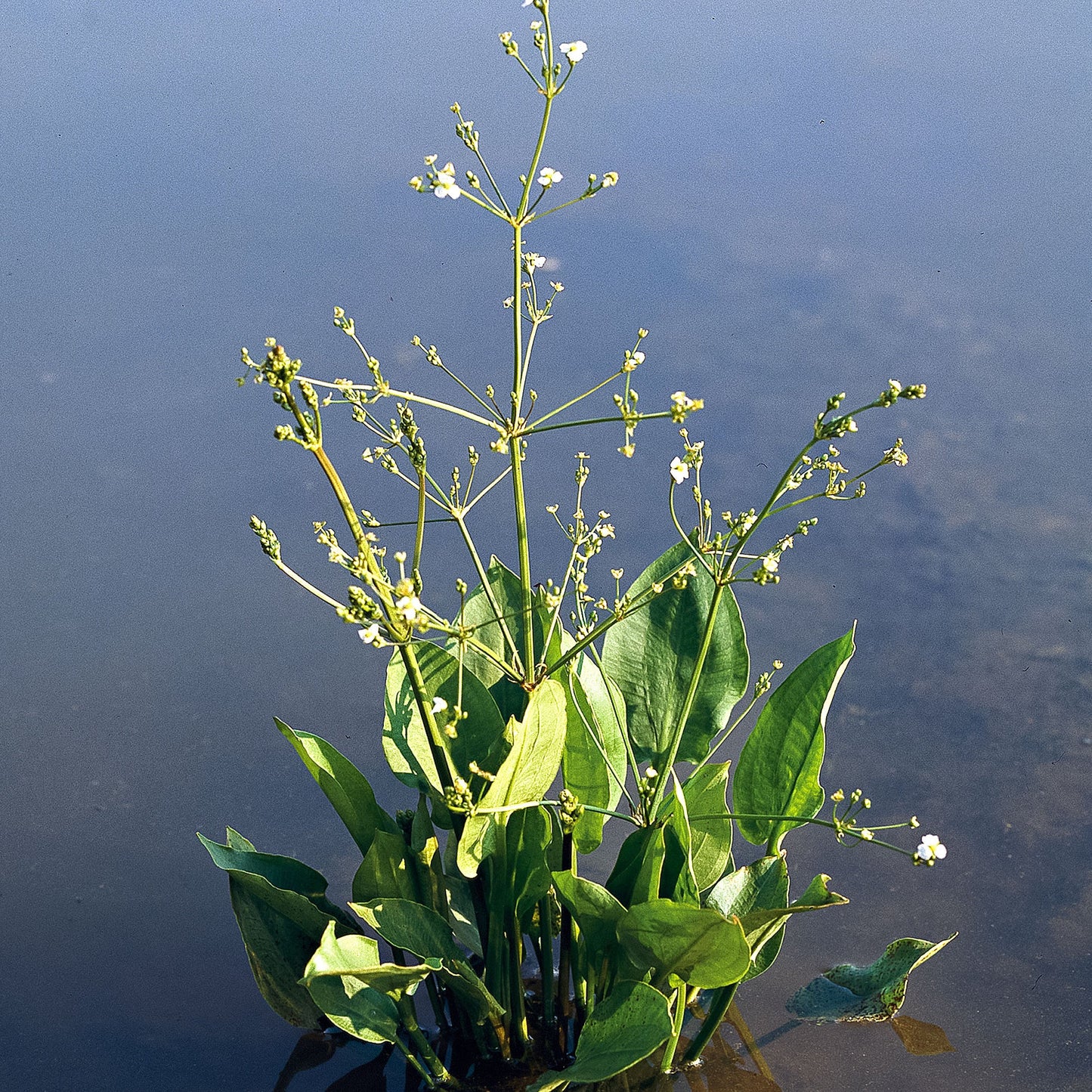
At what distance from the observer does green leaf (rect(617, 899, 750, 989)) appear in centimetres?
84

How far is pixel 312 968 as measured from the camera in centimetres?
81

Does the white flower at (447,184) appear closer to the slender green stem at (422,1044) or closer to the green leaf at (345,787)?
the green leaf at (345,787)

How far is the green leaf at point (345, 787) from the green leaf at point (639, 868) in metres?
0.19

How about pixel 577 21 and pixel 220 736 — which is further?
pixel 577 21

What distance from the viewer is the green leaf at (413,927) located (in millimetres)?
902

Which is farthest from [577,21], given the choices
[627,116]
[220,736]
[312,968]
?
[312,968]

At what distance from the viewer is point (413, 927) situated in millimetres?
924

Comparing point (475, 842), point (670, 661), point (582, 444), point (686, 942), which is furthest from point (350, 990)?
point (582, 444)

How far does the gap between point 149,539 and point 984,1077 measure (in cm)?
126

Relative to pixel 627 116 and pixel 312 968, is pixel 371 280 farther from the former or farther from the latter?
pixel 312 968

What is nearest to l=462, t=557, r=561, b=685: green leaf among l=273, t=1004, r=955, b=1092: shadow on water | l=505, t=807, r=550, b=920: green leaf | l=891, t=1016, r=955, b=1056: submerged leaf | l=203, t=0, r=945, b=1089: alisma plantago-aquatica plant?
l=203, t=0, r=945, b=1089: alisma plantago-aquatica plant

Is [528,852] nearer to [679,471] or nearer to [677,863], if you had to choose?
[677,863]

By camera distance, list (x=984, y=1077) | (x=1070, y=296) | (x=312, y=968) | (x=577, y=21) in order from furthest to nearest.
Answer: (x=577, y=21), (x=1070, y=296), (x=984, y=1077), (x=312, y=968)

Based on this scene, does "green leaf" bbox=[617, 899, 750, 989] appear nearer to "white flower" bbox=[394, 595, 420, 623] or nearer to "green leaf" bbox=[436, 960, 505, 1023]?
"green leaf" bbox=[436, 960, 505, 1023]
